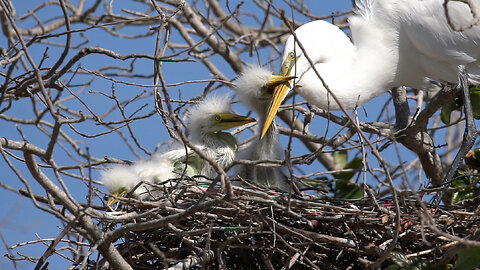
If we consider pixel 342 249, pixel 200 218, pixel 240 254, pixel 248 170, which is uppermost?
pixel 248 170

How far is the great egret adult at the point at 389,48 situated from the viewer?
3.74m

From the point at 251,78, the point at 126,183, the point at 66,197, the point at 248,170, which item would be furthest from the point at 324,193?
the point at 66,197

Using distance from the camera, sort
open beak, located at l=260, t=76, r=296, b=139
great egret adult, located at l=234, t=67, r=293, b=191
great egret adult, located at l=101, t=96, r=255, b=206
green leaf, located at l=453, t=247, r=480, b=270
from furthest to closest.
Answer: great egret adult, located at l=234, t=67, r=293, b=191
open beak, located at l=260, t=76, r=296, b=139
great egret adult, located at l=101, t=96, r=255, b=206
green leaf, located at l=453, t=247, r=480, b=270

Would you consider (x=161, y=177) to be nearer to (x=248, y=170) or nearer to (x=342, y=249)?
(x=248, y=170)

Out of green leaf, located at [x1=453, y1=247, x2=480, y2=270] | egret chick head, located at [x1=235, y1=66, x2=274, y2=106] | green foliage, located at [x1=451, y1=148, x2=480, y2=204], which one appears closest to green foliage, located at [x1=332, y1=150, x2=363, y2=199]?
green foliage, located at [x1=451, y1=148, x2=480, y2=204]

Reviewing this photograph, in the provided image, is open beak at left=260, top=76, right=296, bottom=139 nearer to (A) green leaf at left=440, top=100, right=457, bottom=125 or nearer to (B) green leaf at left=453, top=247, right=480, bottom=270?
(A) green leaf at left=440, top=100, right=457, bottom=125

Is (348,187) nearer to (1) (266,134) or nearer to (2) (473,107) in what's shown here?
(1) (266,134)

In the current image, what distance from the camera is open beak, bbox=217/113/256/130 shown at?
3807 millimetres

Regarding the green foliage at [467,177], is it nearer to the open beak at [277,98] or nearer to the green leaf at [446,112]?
the green leaf at [446,112]

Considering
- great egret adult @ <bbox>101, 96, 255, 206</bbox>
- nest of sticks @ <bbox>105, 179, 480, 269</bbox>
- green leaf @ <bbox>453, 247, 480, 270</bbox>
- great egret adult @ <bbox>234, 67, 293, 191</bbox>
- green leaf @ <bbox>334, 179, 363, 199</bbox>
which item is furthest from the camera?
green leaf @ <bbox>334, 179, 363, 199</bbox>

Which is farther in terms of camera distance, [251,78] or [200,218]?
[251,78]

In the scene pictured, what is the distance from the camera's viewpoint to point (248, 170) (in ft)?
12.3

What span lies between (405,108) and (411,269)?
1575 mm

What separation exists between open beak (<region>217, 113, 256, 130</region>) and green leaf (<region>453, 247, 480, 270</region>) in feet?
5.35
